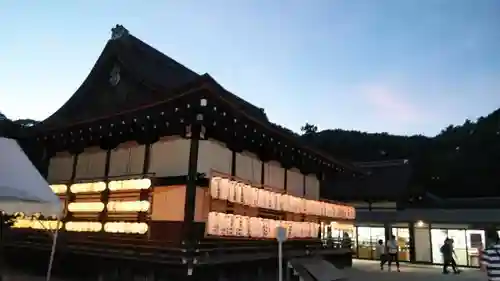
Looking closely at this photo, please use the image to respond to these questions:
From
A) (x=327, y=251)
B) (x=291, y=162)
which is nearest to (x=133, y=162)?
(x=291, y=162)

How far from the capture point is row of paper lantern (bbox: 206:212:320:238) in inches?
348

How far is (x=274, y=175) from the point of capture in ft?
41.2

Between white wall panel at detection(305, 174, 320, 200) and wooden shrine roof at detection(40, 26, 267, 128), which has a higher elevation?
wooden shrine roof at detection(40, 26, 267, 128)

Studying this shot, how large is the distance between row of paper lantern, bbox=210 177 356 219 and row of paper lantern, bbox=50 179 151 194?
173 centimetres

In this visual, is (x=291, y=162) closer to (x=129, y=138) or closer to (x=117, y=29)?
(x=129, y=138)

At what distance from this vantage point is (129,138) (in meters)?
10.4

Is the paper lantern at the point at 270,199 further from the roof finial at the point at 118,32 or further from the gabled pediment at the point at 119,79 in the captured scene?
the roof finial at the point at 118,32

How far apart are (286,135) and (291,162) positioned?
2.65m

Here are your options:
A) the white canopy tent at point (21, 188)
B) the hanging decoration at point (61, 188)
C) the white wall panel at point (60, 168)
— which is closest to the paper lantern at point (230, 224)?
the white canopy tent at point (21, 188)

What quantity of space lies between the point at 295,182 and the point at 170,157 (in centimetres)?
571

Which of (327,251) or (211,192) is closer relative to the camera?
(211,192)

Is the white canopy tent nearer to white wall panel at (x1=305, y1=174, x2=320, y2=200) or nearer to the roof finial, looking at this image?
the roof finial

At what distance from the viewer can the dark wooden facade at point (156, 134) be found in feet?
27.7

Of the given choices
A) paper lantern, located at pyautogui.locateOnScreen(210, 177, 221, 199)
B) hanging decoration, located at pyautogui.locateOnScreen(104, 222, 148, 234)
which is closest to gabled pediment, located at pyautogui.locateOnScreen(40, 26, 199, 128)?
hanging decoration, located at pyautogui.locateOnScreen(104, 222, 148, 234)
